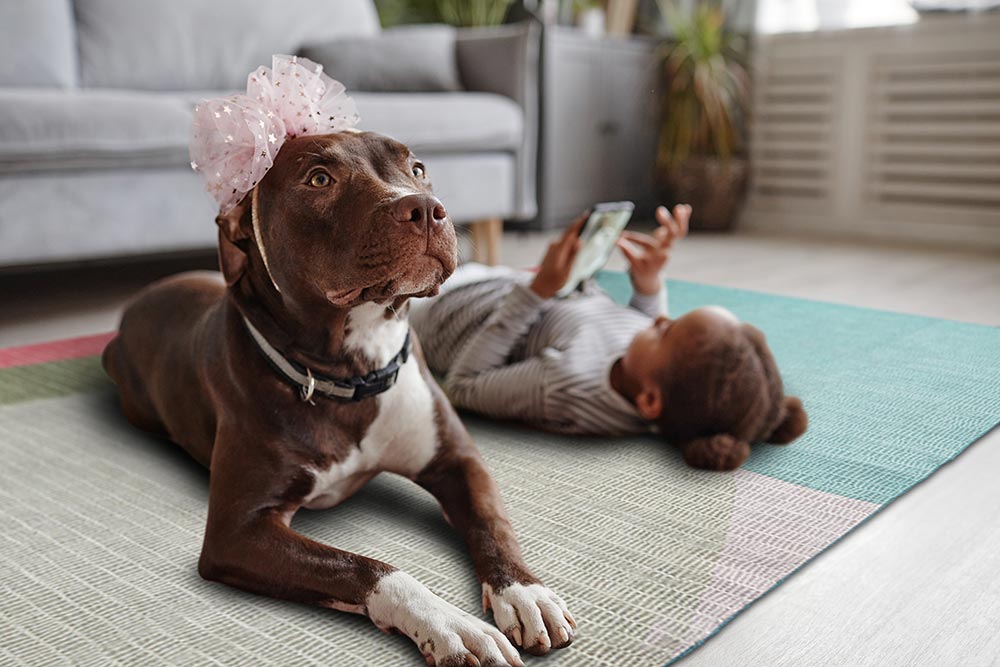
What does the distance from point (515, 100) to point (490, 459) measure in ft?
Answer: 7.37

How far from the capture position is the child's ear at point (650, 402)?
1.60 meters

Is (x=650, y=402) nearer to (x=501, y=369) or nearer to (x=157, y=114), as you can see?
(x=501, y=369)

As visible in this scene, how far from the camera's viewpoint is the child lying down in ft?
5.07

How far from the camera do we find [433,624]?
3.31ft

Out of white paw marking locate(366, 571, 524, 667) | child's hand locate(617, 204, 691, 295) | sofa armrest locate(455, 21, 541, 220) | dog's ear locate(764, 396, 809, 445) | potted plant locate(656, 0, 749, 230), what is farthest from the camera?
potted plant locate(656, 0, 749, 230)

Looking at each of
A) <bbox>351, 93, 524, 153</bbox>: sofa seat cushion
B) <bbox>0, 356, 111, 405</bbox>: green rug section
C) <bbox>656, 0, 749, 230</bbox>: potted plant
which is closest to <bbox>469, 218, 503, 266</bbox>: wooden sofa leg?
<bbox>351, 93, 524, 153</bbox>: sofa seat cushion

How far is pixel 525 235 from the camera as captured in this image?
4477 mm

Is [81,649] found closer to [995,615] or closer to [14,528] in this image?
[14,528]

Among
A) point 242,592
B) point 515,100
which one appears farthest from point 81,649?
point 515,100

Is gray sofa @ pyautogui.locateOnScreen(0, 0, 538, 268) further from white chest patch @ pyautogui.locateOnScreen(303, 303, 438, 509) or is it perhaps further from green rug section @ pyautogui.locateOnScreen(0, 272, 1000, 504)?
white chest patch @ pyautogui.locateOnScreen(303, 303, 438, 509)

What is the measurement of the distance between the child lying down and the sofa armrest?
1633 mm

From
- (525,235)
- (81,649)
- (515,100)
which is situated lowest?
(525,235)

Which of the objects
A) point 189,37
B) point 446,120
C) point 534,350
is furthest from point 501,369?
point 189,37

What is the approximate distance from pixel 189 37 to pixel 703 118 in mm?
2288
